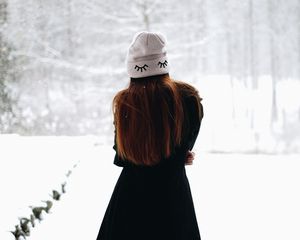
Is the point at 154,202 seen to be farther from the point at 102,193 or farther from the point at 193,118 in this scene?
the point at 102,193

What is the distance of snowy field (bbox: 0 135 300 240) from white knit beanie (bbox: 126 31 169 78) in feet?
4.53

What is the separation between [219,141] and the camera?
10.8 metres

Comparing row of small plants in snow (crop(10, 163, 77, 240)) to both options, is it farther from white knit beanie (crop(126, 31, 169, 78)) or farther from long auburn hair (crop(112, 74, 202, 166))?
white knit beanie (crop(126, 31, 169, 78))

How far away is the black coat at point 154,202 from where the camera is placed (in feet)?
5.25

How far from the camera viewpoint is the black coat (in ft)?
5.25

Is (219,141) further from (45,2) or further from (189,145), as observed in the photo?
(189,145)

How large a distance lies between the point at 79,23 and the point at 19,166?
7.49 meters

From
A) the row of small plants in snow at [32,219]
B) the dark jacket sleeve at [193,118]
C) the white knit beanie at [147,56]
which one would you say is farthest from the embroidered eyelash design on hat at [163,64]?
the row of small plants in snow at [32,219]

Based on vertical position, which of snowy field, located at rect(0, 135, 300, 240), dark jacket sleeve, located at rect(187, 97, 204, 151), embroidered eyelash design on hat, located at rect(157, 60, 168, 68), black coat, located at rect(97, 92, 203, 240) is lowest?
snowy field, located at rect(0, 135, 300, 240)

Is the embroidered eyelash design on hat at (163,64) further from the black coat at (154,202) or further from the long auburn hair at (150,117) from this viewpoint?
the black coat at (154,202)

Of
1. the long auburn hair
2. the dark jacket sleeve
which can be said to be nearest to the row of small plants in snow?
the long auburn hair

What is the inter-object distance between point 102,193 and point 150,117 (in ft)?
10.4

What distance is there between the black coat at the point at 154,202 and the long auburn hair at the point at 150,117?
0.08 metres

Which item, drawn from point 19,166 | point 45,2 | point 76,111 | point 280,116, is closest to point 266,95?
point 280,116
